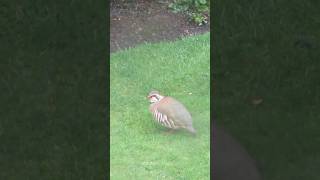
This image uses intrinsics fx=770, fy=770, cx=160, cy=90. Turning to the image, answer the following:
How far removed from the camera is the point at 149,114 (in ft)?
11.8

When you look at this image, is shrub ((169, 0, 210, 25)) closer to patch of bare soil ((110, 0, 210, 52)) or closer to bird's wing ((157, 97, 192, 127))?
patch of bare soil ((110, 0, 210, 52))

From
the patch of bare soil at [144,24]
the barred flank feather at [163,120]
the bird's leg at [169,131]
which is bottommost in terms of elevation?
the bird's leg at [169,131]

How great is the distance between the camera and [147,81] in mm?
4211

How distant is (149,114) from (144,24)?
1.49m

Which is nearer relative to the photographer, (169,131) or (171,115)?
(171,115)

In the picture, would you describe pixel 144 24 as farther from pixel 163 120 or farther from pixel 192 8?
pixel 163 120
